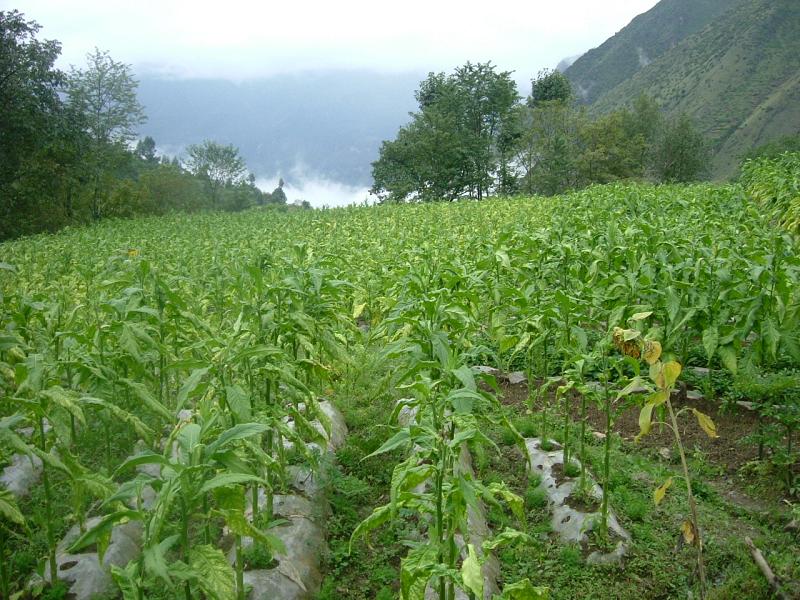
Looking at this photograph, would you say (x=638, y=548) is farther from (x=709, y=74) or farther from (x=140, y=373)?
(x=709, y=74)

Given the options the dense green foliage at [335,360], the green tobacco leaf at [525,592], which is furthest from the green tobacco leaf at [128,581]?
the green tobacco leaf at [525,592]

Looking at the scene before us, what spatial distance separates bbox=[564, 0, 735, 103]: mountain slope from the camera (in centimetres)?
12175

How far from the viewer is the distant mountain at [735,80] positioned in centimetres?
6956

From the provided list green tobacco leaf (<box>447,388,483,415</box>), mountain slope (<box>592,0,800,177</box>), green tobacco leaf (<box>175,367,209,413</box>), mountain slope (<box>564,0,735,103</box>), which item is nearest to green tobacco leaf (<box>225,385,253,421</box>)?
green tobacco leaf (<box>175,367,209,413</box>)

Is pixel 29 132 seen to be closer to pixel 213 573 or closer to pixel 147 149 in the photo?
pixel 213 573

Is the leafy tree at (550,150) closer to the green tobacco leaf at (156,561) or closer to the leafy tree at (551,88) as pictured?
the leafy tree at (551,88)

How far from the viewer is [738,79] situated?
7950 cm

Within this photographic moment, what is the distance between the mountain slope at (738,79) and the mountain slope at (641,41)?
23.5 m

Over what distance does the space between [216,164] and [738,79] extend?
63.6m

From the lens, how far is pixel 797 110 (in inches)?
2677

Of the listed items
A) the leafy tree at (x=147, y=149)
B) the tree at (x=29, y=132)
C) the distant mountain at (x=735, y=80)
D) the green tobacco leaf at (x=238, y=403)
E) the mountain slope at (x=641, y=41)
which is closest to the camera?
the green tobacco leaf at (x=238, y=403)

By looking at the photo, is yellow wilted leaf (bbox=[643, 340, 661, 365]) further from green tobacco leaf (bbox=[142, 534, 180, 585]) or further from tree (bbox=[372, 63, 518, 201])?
tree (bbox=[372, 63, 518, 201])

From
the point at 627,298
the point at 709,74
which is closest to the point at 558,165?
the point at 627,298

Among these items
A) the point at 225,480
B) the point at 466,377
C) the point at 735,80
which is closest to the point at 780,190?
the point at 466,377
